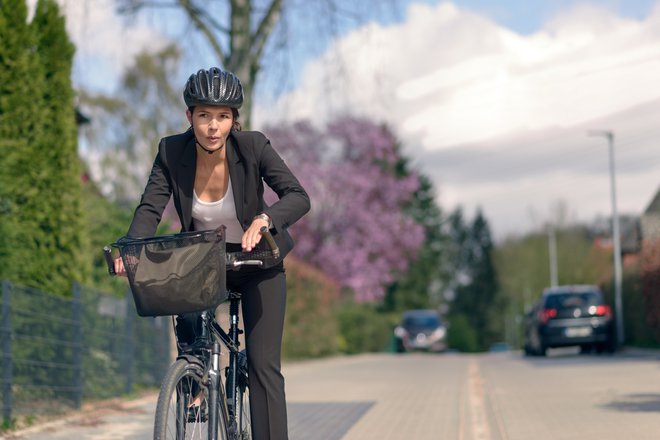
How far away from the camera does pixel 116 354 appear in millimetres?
12375

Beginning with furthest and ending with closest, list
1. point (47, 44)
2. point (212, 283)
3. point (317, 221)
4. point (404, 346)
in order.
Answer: point (404, 346)
point (317, 221)
point (47, 44)
point (212, 283)

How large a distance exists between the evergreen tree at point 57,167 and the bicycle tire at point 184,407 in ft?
20.5

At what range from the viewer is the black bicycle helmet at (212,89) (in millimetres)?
4797

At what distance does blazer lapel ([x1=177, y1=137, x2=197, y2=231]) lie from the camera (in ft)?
16.2

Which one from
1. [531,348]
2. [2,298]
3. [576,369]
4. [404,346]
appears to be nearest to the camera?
[2,298]

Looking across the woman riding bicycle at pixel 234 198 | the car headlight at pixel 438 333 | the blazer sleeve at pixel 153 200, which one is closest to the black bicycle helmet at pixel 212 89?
the woman riding bicycle at pixel 234 198

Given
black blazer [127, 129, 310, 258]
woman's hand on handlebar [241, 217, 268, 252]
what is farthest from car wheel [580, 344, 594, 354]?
woman's hand on handlebar [241, 217, 268, 252]

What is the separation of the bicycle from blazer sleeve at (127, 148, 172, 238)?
0.24m

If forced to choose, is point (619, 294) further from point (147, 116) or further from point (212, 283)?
point (212, 283)

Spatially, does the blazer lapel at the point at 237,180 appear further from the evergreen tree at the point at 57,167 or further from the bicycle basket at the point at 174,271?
the evergreen tree at the point at 57,167

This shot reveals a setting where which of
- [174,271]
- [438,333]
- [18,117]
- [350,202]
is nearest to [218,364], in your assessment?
[174,271]

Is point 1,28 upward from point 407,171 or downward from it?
downward

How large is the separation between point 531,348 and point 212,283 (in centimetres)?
2546

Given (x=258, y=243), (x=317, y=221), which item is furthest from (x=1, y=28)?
(x=317, y=221)
